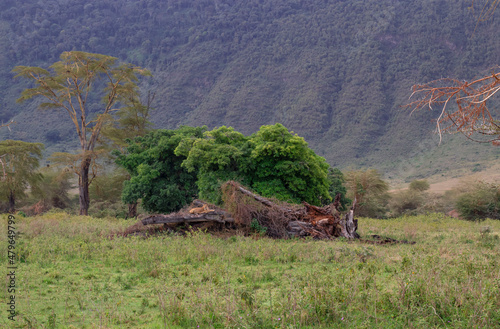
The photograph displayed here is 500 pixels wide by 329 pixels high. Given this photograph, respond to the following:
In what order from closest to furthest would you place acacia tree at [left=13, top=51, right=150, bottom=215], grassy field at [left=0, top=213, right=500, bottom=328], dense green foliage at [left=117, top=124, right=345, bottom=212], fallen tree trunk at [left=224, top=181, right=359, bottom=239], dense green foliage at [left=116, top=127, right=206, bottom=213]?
1. grassy field at [left=0, top=213, right=500, bottom=328]
2. fallen tree trunk at [left=224, top=181, right=359, bottom=239]
3. dense green foliage at [left=117, top=124, right=345, bottom=212]
4. dense green foliage at [left=116, top=127, right=206, bottom=213]
5. acacia tree at [left=13, top=51, right=150, bottom=215]

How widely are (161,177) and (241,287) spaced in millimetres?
19545

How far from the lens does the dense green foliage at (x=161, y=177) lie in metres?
24.5

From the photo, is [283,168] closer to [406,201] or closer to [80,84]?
[80,84]

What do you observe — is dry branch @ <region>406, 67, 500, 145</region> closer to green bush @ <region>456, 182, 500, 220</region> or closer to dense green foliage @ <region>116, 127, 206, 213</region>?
dense green foliage @ <region>116, 127, 206, 213</region>

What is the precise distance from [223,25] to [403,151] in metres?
83.3

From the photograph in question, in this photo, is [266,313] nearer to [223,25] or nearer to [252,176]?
[252,176]

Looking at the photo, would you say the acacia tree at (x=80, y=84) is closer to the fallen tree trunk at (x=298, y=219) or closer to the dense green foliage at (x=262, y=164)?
the dense green foliage at (x=262, y=164)

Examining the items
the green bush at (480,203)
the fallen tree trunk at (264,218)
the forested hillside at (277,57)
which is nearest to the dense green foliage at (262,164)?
the fallen tree trunk at (264,218)

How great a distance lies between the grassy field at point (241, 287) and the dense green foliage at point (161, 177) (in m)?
13.9

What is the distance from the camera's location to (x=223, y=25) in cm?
13062

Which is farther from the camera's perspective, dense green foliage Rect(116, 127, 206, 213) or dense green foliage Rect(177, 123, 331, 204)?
dense green foliage Rect(116, 127, 206, 213)

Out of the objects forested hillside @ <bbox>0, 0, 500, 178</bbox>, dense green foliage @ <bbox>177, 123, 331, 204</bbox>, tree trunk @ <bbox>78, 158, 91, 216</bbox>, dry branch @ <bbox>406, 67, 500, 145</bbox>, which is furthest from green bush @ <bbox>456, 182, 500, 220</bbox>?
forested hillside @ <bbox>0, 0, 500, 178</bbox>

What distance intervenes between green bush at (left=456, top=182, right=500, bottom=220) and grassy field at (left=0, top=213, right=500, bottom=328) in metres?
21.7

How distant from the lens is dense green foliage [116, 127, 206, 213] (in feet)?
80.5
